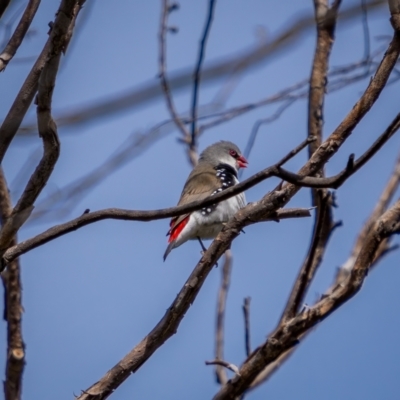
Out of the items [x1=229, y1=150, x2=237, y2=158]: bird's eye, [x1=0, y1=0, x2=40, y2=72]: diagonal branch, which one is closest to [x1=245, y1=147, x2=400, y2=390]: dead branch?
[x1=0, y1=0, x2=40, y2=72]: diagonal branch

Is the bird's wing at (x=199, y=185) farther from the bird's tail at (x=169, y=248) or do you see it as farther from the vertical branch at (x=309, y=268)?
the vertical branch at (x=309, y=268)

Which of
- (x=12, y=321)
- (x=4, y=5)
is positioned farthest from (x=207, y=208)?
(x=4, y=5)

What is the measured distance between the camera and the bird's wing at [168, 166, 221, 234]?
5945 millimetres

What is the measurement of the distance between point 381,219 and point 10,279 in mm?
2020

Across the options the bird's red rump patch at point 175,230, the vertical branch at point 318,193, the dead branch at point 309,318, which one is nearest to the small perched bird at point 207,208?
the bird's red rump patch at point 175,230

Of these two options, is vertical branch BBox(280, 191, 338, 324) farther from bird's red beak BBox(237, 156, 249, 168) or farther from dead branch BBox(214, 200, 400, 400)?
bird's red beak BBox(237, 156, 249, 168)

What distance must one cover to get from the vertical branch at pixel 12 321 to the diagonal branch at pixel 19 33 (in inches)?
51.3

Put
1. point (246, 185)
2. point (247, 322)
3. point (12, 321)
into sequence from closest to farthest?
point (246, 185) → point (247, 322) → point (12, 321)

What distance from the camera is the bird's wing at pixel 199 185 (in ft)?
19.5

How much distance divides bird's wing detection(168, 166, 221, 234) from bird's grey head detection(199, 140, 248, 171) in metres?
0.54

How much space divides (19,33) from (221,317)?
203 centimetres

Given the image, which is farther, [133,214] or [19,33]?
[19,33]

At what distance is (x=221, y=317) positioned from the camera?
416 cm

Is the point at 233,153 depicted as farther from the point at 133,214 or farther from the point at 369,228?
the point at 133,214
